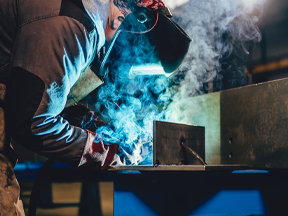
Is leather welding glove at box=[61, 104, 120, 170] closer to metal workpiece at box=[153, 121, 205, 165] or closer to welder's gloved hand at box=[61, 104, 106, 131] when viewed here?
welder's gloved hand at box=[61, 104, 106, 131]

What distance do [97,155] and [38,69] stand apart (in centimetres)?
51

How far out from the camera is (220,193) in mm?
1383

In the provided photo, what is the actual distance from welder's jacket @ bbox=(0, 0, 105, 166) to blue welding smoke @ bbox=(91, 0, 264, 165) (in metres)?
0.56

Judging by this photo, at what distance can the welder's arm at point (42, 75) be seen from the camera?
0.94m

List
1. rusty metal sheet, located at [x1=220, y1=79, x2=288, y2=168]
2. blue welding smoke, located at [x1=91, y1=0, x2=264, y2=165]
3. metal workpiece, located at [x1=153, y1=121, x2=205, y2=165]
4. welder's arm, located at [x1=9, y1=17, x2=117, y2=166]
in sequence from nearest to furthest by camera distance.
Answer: welder's arm, located at [x1=9, y1=17, x2=117, y2=166], metal workpiece, located at [x1=153, y1=121, x2=205, y2=165], rusty metal sheet, located at [x1=220, y1=79, x2=288, y2=168], blue welding smoke, located at [x1=91, y1=0, x2=264, y2=165]

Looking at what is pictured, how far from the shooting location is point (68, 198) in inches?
146

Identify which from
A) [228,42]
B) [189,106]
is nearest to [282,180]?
[189,106]

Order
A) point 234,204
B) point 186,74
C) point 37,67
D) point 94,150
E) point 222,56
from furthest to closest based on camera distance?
point 222,56
point 186,74
point 234,204
point 94,150
point 37,67

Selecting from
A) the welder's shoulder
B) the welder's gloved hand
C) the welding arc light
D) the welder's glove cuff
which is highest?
the welder's shoulder

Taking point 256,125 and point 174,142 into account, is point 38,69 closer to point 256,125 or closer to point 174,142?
point 174,142

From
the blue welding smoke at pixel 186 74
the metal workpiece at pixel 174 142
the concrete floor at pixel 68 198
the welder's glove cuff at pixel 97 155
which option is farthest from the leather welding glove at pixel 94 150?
the concrete floor at pixel 68 198

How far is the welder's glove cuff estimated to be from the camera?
1.20 m

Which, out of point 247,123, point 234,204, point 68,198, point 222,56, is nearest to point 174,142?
point 234,204

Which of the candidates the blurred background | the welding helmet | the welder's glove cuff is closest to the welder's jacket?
the welder's glove cuff
